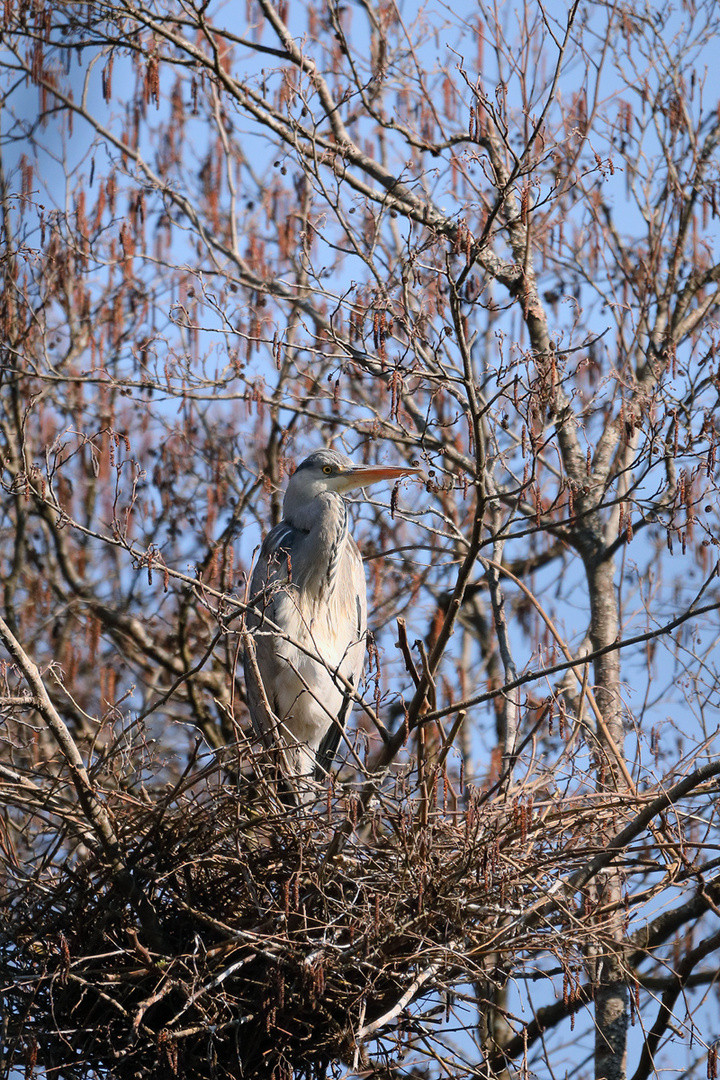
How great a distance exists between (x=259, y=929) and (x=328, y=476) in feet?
7.00

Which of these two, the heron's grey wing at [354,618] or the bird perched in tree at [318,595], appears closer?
the bird perched in tree at [318,595]

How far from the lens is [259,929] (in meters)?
3.13

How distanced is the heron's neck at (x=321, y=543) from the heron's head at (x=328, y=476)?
0.11 ft

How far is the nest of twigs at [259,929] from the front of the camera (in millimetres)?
3129

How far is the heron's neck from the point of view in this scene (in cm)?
486

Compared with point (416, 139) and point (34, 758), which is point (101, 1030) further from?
point (416, 139)

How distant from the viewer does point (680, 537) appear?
126 inches

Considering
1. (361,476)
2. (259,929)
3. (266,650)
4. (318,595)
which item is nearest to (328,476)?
(361,476)

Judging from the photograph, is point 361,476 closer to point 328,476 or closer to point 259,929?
point 328,476

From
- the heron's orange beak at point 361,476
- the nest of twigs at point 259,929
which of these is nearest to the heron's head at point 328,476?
the heron's orange beak at point 361,476

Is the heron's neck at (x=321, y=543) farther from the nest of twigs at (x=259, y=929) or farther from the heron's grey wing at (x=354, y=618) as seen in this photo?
the nest of twigs at (x=259, y=929)

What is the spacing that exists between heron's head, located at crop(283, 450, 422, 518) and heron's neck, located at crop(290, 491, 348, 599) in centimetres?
3

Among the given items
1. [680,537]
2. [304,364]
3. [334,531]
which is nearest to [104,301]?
[304,364]

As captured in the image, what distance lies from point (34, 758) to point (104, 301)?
2.71 meters
